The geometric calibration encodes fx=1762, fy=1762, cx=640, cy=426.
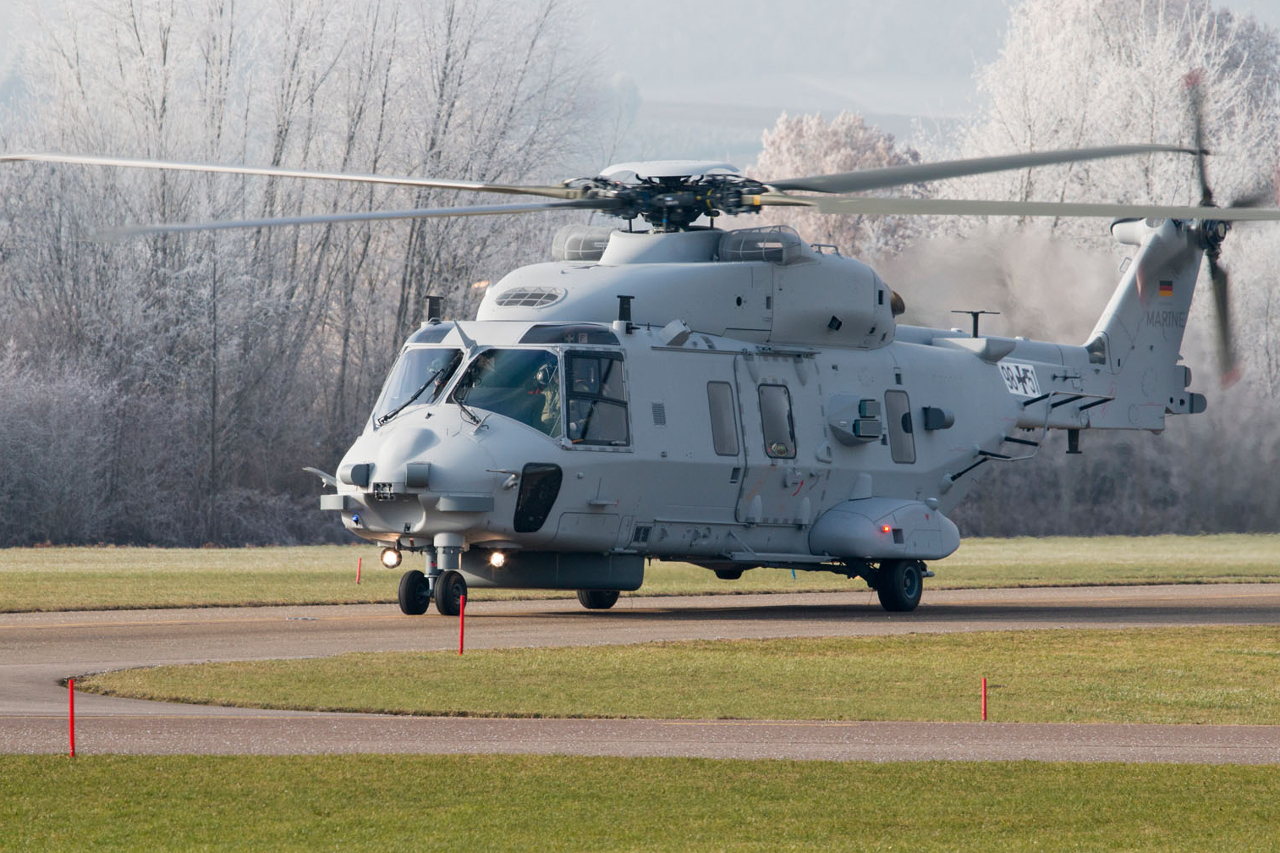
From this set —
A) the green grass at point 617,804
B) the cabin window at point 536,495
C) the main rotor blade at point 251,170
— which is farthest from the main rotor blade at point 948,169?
the green grass at point 617,804

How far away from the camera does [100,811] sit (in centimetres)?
1025

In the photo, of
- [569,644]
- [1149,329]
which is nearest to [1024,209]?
[569,644]

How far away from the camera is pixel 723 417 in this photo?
77.3 ft

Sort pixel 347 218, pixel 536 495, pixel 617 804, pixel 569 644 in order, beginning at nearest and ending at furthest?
pixel 617 804, pixel 347 218, pixel 569 644, pixel 536 495

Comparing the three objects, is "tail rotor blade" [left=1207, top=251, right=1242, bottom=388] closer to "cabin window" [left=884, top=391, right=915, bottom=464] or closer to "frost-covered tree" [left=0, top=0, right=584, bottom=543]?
"cabin window" [left=884, top=391, right=915, bottom=464]

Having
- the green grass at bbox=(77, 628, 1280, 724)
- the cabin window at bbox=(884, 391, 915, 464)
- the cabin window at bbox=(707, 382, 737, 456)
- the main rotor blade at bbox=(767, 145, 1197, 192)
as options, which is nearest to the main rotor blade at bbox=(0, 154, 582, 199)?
the main rotor blade at bbox=(767, 145, 1197, 192)

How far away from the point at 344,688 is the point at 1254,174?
44.4 m

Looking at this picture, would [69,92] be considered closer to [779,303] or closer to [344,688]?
[779,303]

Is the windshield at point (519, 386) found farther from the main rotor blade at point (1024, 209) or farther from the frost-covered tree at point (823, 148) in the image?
the frost-covered tree at point (823, 148)

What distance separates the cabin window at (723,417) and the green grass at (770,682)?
3852 mm

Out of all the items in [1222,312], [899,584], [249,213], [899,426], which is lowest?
[899,584]

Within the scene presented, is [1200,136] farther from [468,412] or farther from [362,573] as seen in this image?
[362,573]

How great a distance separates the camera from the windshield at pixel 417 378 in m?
21.8

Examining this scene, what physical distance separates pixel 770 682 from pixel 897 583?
30.1 feet
